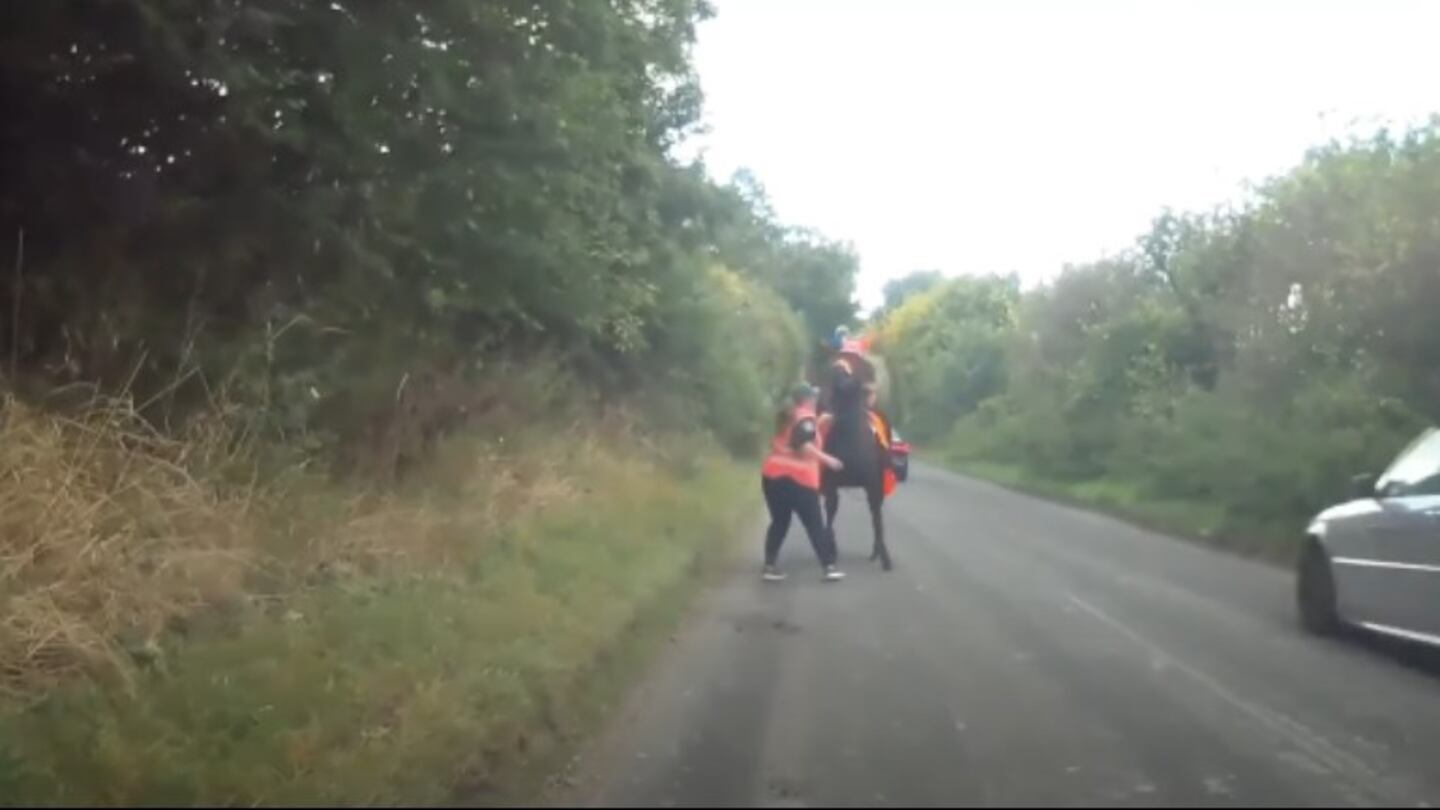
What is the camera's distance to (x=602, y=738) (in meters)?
8.84

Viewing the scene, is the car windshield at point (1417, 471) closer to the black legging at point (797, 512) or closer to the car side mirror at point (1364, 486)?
the car side mirror at point (1364, 486)

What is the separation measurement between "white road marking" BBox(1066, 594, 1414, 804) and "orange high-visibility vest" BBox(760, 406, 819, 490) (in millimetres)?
4889

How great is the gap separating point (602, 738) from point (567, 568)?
16.1 ft

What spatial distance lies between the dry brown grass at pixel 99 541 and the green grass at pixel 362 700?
26cm

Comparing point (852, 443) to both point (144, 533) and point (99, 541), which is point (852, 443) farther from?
point (99, 541)

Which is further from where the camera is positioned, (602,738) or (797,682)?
(797,682)

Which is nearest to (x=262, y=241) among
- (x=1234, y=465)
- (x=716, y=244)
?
(x=1234, y=465)

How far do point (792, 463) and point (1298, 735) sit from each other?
8200 millimetres

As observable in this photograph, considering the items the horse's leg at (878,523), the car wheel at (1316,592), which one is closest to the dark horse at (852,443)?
the horse's leg at (878,523)

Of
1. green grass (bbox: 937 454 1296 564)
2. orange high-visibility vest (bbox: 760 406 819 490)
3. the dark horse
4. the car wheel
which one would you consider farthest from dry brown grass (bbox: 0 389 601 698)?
green grass (bbox: 937 454 1296 564)

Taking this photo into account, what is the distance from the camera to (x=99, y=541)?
32.1 ft

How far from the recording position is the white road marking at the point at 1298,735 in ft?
25.6

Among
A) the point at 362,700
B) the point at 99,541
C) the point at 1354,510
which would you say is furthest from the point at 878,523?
the point at 362,700

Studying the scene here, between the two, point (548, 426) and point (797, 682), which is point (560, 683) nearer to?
point (797, 682)
